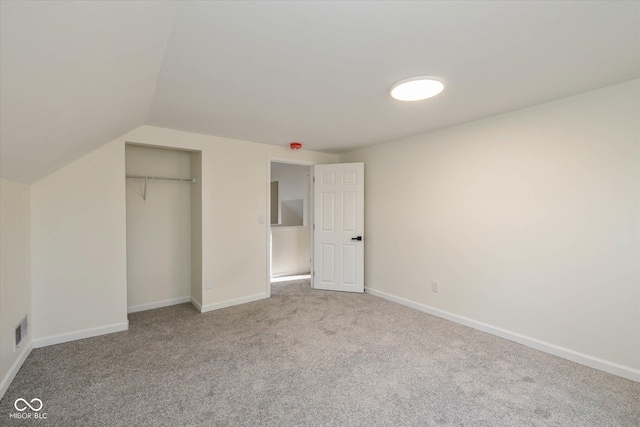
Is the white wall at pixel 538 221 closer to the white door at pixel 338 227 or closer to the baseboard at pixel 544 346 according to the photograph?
the baseboard at pixel 544 346

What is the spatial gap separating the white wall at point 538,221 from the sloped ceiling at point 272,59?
333mm

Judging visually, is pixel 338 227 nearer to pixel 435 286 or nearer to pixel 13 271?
pixel 435 286

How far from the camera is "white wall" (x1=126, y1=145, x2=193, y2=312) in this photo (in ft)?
10.9

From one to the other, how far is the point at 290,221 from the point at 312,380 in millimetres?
5449

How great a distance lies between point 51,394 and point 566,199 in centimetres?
416

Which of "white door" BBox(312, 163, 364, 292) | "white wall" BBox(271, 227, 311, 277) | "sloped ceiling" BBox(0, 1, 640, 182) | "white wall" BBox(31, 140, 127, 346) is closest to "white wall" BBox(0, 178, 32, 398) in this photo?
"white wall" BBox(31, 140, 127, 346)

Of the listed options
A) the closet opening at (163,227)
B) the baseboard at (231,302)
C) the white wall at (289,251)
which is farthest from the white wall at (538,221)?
the closet opening at (163,227)

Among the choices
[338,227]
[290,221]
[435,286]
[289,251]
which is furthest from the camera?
[290,221]

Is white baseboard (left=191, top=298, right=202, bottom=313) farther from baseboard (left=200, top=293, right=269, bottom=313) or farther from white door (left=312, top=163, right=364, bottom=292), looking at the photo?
white door (left=312, top=163, right=364, bottom=292)

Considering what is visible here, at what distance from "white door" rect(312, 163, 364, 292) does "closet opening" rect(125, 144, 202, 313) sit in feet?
5.74

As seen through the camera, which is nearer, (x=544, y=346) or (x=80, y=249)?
(x=544, y=346)

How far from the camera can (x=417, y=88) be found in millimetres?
2014

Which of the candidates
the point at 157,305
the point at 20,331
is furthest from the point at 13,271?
the point at 157,305

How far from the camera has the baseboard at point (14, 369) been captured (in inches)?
71.8
